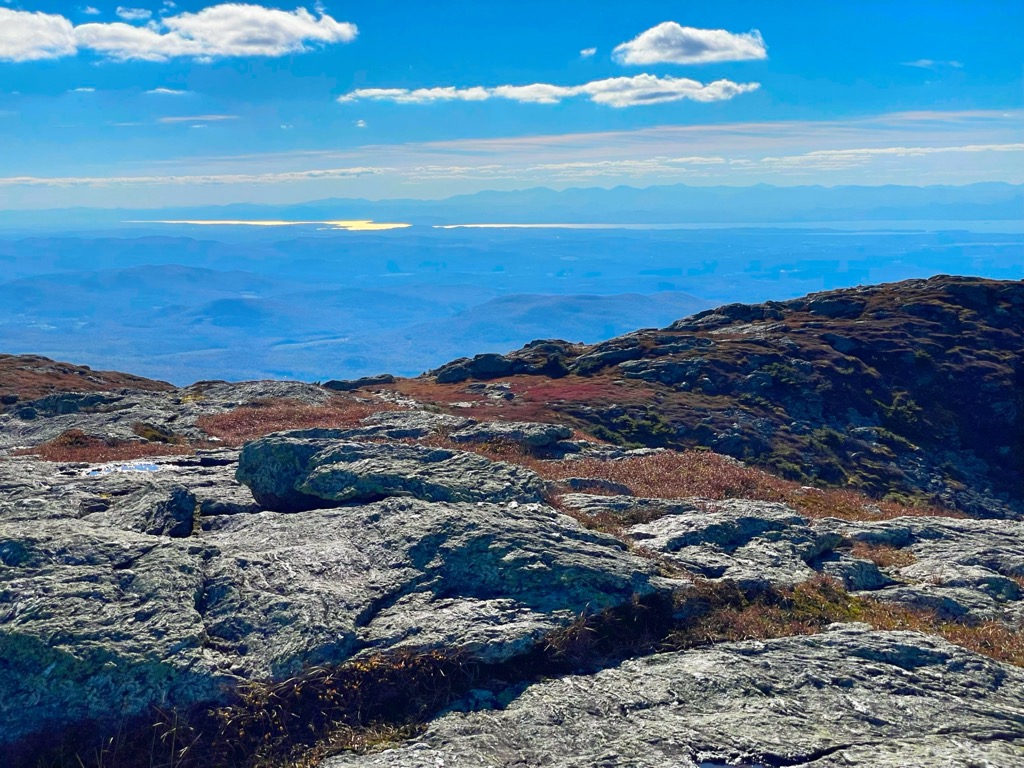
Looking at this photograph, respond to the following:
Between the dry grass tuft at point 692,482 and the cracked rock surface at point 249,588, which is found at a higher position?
the cracked rock surface at point 249,588

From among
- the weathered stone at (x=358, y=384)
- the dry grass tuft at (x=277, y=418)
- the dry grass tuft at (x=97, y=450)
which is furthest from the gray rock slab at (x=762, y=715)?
the weathered stone at (x=358, y=384)

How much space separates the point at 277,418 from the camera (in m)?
42.4

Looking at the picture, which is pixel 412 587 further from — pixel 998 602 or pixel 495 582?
pixel 998 602

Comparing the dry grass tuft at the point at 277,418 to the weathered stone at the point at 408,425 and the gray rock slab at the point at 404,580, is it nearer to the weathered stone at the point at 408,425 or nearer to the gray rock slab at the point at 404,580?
the weathered stone at the point at 408,425

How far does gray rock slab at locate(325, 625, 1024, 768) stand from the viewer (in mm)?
9117

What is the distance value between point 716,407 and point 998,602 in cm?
4272

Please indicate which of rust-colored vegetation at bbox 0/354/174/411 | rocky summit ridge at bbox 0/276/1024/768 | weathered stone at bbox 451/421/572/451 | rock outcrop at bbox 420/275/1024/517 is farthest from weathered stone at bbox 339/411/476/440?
rust-colored vegetation at bbox 0/354/174/411

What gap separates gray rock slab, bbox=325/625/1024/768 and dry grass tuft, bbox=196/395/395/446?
25.6 meters

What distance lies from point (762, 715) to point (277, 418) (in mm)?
36367

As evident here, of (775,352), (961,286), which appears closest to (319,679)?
(775,352)

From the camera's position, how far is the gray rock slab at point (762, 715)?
29.9 feet

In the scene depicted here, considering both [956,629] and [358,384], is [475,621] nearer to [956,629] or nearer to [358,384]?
[956,629]

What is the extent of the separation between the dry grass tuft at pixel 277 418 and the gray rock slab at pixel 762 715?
84.0ft

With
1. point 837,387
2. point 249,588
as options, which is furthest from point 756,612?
point 837,387
